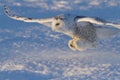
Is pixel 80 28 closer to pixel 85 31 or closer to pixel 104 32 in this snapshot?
pixel 85 31

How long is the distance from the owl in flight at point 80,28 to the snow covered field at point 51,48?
2233mm

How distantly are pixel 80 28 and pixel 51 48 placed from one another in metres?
2.73

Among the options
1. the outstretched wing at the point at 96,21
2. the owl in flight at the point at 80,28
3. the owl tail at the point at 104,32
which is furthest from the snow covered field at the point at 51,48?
the outstretched wing at the point at 96,21

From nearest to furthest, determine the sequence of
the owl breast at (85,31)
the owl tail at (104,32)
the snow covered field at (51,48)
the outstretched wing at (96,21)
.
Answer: the outstretched wing at (96,21) → the owl breast at (85,31) → the owl tail at (104,32) → the snow covered field at (51,48)

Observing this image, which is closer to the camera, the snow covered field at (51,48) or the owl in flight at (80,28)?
the owl in flight at (80,28)

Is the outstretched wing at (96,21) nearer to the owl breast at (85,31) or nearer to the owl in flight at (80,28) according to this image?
the owl in flight at (80,28)

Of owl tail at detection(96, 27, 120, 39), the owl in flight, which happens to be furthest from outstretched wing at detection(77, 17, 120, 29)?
owl tail at detection(96, 27, 120, 39)

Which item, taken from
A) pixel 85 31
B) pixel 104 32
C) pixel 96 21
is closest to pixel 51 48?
pixel 104 32

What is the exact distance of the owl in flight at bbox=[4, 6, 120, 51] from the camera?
595 cm

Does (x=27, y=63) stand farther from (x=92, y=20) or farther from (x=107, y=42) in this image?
(x=92, y=20)

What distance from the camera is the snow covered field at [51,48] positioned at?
8.62m

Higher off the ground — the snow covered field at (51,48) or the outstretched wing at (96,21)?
the outstretched wing at (96,21)

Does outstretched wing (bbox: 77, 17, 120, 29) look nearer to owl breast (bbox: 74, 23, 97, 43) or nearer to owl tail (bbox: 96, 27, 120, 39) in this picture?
owl breast (bbox: 74, 23, 97, 43)

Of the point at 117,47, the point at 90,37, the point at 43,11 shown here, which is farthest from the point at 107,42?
the point at 90,37
